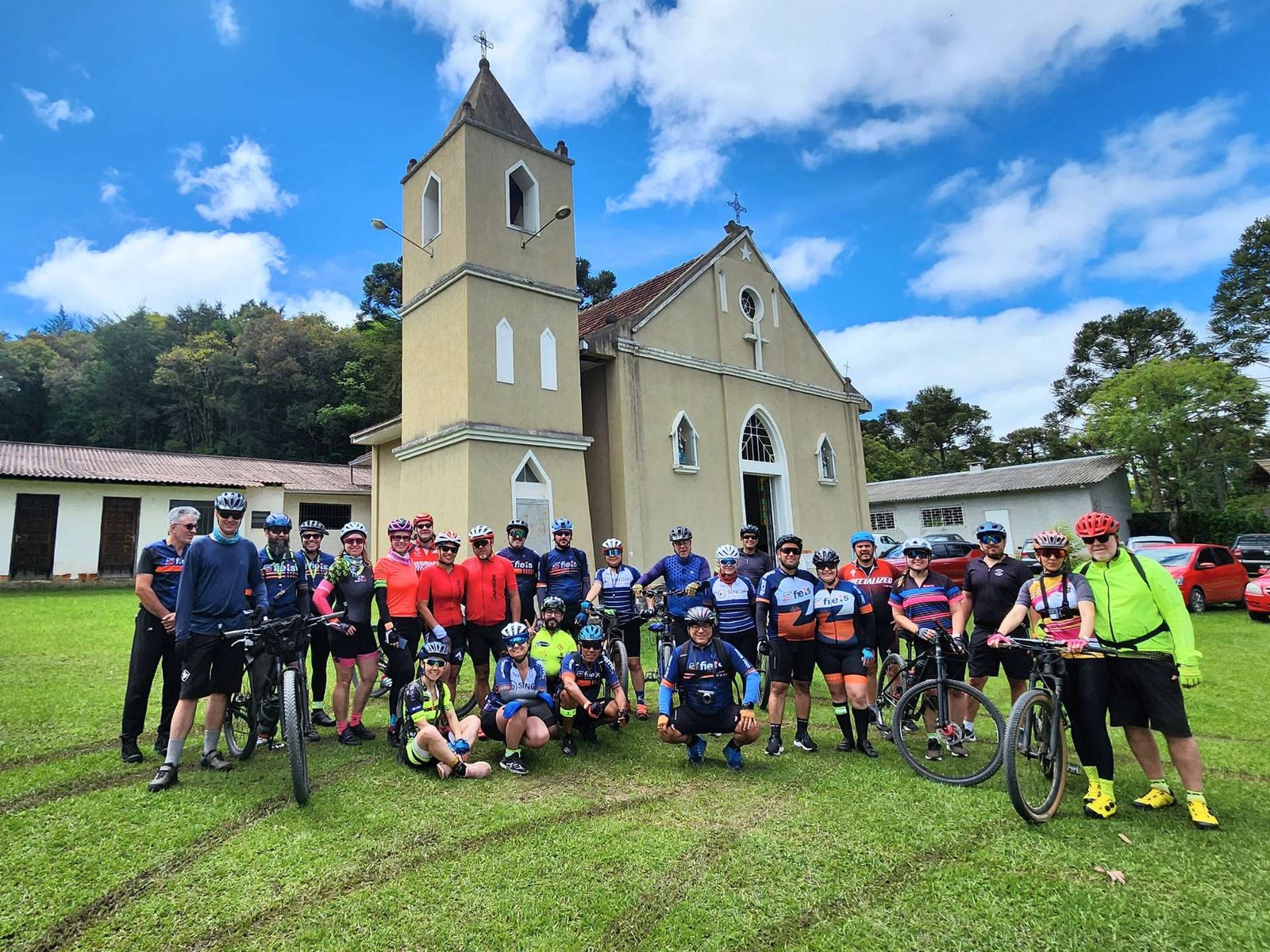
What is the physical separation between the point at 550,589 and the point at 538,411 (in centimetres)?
655

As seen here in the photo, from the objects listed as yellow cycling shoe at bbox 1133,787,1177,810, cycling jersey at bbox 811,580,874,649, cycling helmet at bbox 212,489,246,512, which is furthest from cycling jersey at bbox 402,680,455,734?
yellow cycling shoe at bbox 1133,787,1177,810

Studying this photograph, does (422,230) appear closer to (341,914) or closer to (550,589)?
(550,589)

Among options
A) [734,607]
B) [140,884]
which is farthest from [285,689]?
[734,607]

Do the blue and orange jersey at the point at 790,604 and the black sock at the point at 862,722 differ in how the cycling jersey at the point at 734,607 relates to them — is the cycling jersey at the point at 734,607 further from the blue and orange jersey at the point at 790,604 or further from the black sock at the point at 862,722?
the black sock at the point at 862,722

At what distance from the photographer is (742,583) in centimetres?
644

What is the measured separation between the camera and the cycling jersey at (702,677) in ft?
18.0

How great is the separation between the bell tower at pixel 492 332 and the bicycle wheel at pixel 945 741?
833cm

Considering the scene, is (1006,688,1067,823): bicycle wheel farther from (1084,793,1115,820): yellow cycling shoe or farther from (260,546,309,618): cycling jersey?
(260,546,309,618): cycling jersey

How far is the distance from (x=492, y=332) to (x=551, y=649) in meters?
8.38

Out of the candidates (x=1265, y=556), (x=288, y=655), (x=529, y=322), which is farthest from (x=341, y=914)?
(x=1265, y=556)

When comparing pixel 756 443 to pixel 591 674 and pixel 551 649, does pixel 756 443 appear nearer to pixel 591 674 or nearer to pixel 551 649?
pixel 591 674

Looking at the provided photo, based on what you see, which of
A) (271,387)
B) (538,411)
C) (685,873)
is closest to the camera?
(685,873)

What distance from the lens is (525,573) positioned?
7.52m

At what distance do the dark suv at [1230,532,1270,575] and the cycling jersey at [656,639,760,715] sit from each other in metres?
19.8
